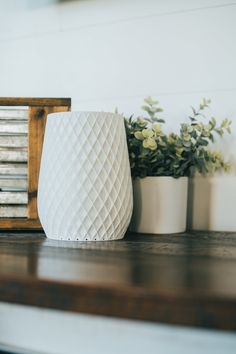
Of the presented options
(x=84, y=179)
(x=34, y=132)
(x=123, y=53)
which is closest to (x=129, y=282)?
(x=84, y=179)

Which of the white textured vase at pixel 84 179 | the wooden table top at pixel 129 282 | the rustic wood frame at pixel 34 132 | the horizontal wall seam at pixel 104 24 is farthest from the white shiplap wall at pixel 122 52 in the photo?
the wooden table top at pixel 129 282

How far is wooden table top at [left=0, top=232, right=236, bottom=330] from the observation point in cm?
52

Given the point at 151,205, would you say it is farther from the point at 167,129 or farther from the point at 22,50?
the point at 22,50

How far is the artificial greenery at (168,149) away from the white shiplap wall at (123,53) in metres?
0.09

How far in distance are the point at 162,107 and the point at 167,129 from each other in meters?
0.06

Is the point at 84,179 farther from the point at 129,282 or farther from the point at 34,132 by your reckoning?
the point at 129,282

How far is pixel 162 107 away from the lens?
1.27 metres

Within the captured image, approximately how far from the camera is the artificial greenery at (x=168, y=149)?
1.11 m

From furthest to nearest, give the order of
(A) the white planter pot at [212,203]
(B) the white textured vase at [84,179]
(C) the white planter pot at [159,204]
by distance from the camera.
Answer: (A) the white planter pot at [212,203] → (C) the white planter pot at [159,204] → (B) the white textured vase at [84,179]

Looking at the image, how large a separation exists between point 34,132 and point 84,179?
0.25 m

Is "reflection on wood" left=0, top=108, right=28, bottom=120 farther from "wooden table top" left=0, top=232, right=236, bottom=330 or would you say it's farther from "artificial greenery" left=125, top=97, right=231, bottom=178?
"wooden table top" left=0, top=232, right=236, bottom=330

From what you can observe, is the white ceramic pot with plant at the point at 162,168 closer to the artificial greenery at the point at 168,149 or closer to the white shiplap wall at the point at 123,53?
the artificial greenery at the point at 168,149

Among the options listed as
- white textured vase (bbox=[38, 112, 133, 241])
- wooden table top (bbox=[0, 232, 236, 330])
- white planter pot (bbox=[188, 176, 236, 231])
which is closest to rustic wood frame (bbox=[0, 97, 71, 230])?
white textured vase (bbox=[38, 112, 133, 241])

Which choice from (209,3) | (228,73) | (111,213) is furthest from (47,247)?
(209,3)
